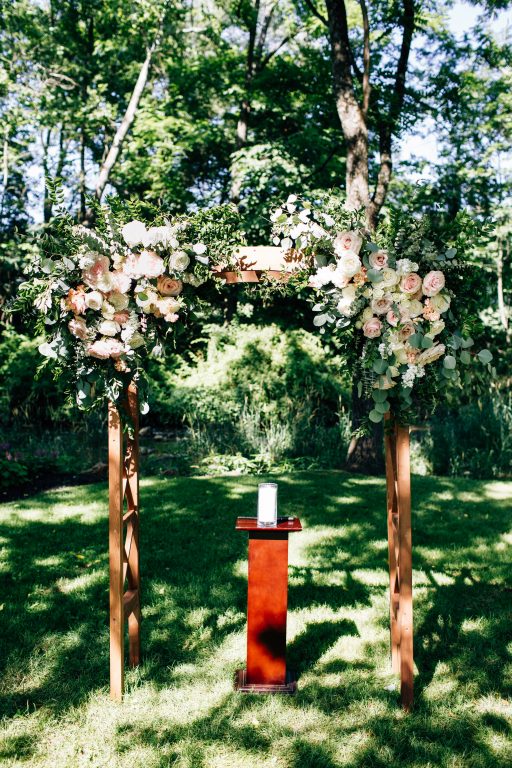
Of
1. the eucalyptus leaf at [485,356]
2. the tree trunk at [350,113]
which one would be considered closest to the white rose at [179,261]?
the eucalyptus leaf at [485,356]

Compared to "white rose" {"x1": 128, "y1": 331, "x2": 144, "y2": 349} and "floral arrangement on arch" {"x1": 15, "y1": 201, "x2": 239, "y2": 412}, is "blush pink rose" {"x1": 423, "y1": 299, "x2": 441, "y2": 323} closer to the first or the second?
"floral arrangement on arch" {"x1": 15, "y1": 201, "x2": 239, "y2": 412}

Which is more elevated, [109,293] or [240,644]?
[109,293]

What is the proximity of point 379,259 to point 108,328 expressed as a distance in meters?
1.31

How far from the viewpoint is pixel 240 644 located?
382cm

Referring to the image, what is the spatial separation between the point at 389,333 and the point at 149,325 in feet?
3.79

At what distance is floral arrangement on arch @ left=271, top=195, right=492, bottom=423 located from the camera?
119 inches

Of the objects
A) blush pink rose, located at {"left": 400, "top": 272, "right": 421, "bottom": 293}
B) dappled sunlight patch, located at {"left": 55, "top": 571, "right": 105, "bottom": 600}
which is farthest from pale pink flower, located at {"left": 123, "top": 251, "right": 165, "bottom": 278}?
dappled sunlight patch, located at {"left": 55, "top": 571, "right": 105, "bottom": 600}

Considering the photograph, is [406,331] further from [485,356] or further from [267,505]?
[267,505]

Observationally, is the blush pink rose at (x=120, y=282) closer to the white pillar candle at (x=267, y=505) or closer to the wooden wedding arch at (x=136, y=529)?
the wooden wedding arch at (x=136, y=529)

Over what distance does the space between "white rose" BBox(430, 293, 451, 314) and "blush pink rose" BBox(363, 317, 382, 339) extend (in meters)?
0.26

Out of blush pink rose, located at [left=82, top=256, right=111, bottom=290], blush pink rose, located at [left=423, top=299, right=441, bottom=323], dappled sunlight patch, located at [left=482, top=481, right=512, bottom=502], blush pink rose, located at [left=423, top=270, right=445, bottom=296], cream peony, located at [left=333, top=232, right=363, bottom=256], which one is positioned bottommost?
dappled sunlight patch, located at [left=482, top=481, right=512, bottom=502]

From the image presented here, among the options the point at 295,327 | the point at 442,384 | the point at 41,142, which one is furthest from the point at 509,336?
the point at 41,142

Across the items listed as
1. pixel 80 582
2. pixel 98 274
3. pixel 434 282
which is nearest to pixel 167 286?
pixel 98 274

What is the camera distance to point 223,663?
3.61 meters
